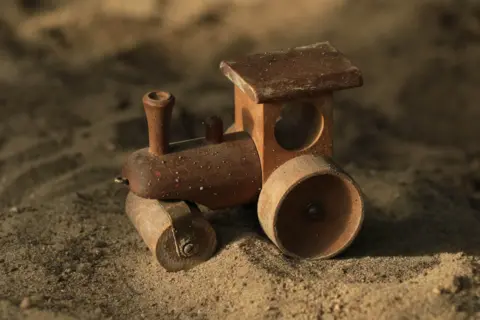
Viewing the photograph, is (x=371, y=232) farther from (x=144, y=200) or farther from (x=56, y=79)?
(x=56, y=79)

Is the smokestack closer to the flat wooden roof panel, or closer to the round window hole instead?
the flat wooden roof panel

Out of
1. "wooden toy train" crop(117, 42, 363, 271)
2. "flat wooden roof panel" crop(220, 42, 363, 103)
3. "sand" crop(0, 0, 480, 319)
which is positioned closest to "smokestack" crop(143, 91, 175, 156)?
"wooden toy train" crop(117, 42, 363, 271)

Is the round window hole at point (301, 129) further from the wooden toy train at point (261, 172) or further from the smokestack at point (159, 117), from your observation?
the smokestack at point (159, 117)

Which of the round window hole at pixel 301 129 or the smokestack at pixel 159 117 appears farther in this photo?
the round window hole at pixel 301 129

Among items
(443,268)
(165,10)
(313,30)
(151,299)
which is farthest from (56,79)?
(443,268)

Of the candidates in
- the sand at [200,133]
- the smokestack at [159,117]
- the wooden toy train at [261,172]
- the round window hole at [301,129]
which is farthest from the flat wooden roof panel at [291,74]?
the sand at [200,133]

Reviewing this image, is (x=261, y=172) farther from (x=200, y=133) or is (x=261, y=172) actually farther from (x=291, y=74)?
(x=200, y=133)

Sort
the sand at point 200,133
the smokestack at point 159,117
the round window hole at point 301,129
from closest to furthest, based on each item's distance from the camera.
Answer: the sand at point 200,133 → the smokestack at point 159,117 → the round window hole at point 301,129
